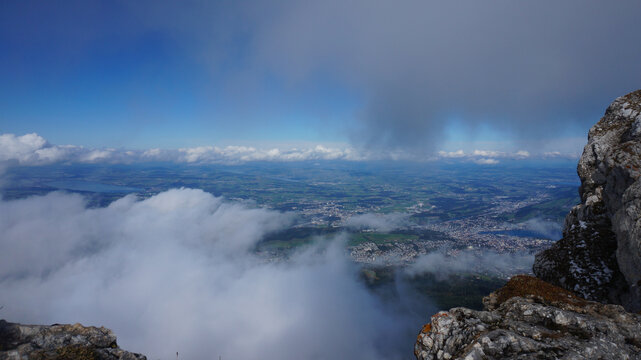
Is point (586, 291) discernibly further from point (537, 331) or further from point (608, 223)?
point (537, 331)

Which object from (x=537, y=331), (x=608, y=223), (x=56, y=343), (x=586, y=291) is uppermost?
(x=608, y=223)

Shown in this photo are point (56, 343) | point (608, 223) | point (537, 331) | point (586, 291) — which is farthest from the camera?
point (608, 223)

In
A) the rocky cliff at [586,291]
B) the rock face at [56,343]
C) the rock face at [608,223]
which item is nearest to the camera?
the rock face at [56,343]

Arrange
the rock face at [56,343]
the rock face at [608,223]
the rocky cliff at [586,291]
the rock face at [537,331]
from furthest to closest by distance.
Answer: the rock face at [608,223], the rocky cliff at [586,291], the rock face at [537,331], the rock face at [56,343]

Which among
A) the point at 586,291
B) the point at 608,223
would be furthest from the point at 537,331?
the point at 608,223

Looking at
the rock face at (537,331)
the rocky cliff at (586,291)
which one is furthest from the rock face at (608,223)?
the rock face at (537,331)

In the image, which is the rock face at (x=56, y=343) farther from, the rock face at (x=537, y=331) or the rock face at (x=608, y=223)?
the rock face at (x=608, y=223)

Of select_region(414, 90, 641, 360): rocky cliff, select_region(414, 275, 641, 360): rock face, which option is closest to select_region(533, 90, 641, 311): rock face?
select_region(414, 90, 641, 360): rocky cliff

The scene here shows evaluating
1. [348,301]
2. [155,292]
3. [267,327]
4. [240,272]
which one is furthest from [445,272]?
[155,292]
